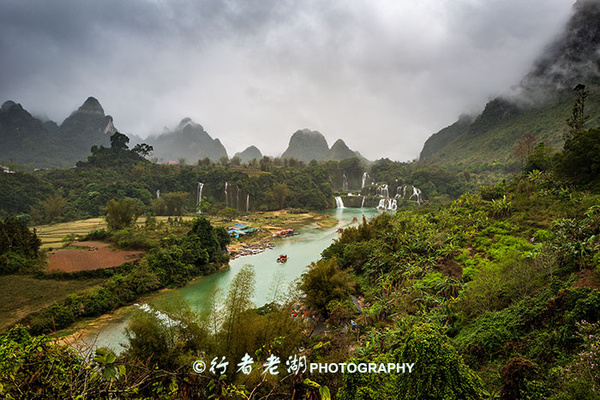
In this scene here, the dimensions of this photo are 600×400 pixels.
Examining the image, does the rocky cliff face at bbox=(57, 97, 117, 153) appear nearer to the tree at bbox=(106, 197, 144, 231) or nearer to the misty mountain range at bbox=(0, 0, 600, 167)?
the misty mountain range at bbox=(0, 0, 600, 167)

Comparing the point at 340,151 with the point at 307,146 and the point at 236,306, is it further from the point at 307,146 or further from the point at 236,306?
the point at 236,306

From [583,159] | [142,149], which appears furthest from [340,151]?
[583,159]

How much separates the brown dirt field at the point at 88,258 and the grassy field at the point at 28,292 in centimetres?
104

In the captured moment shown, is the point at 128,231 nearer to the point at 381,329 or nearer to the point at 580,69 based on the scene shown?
the point at 381,329

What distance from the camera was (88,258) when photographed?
14680 millimetres

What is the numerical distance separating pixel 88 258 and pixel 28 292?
144 inches

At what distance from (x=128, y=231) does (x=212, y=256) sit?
6.12 metres

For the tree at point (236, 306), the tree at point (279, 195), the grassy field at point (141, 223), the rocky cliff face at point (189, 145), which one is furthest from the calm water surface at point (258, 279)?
the rocky cliff face at point (189, 145)

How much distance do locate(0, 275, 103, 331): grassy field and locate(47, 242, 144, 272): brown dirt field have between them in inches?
41.1

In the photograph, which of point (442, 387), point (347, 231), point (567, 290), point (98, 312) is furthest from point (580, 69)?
point (98, 312)

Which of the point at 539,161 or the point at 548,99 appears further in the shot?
the point at 548,99

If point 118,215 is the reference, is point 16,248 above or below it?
below

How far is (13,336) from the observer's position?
2877mm

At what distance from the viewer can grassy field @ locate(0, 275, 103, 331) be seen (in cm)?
991
